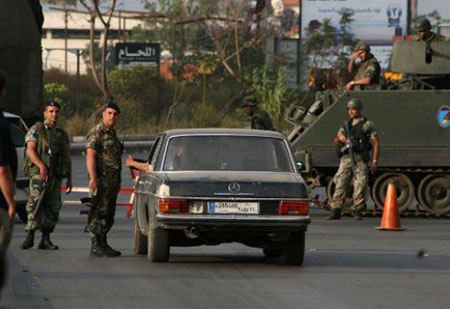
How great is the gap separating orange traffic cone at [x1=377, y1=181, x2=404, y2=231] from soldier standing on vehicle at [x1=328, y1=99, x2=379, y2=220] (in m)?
1.71

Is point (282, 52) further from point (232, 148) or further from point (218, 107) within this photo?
point (232, 148)

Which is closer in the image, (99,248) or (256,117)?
(99,248)

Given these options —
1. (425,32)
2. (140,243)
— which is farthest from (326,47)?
(140,243)

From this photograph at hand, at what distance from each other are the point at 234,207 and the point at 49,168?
3.09 m

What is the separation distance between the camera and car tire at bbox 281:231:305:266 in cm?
1348

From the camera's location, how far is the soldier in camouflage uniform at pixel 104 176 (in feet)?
46.3

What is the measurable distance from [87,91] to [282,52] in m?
14.5

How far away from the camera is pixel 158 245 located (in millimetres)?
13430

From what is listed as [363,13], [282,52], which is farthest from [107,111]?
[363,13]

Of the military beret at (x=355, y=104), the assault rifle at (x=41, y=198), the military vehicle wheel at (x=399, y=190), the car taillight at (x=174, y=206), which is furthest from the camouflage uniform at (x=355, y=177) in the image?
the car taillight at (x=174, y=206)

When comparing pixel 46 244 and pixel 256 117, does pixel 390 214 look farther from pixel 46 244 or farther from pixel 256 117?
pixel 46 244

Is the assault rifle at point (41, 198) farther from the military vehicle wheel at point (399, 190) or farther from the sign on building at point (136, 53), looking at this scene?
the sign on building at point (136, 53)

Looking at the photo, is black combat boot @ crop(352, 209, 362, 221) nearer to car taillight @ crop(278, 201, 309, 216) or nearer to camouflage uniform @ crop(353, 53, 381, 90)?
camouflage uniform @ crop(353, 53, 381, 90)

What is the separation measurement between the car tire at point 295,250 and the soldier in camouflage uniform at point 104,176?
192 cm
